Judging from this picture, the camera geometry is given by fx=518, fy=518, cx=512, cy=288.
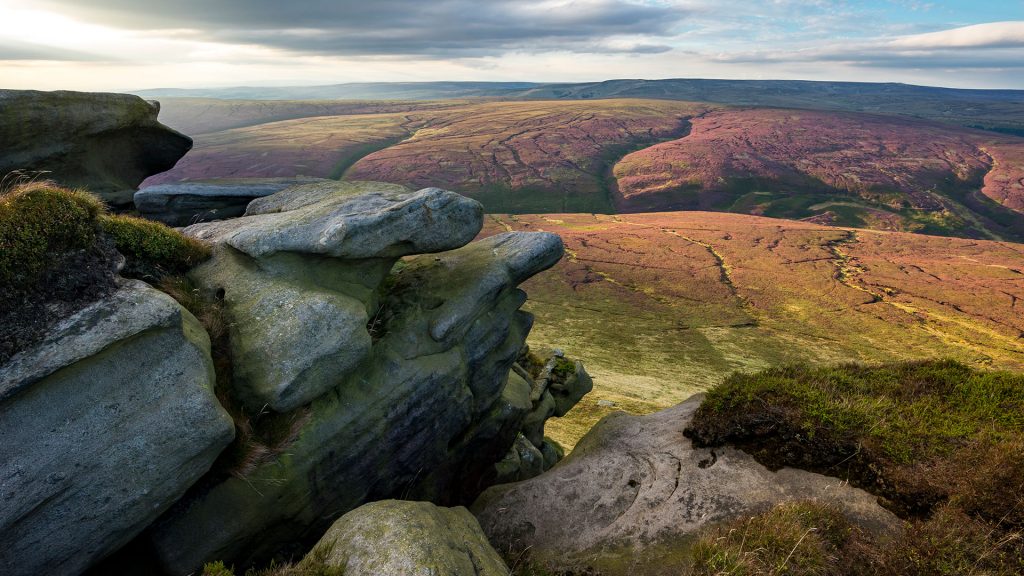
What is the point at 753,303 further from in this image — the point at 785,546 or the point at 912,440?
the point at 785,546

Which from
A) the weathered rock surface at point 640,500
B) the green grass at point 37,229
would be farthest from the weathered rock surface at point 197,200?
the weathered rock surface at point 640,500

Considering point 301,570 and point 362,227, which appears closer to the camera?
point 301,570

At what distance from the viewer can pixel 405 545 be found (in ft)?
37.1

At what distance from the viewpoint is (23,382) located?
36.0 feet

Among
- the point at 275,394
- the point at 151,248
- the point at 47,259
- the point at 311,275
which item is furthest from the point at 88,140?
the point at 275,394

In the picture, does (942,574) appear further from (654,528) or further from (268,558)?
(268,558)

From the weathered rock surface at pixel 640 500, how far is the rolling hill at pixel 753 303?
22.8 m

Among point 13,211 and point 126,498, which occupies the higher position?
point 13,211

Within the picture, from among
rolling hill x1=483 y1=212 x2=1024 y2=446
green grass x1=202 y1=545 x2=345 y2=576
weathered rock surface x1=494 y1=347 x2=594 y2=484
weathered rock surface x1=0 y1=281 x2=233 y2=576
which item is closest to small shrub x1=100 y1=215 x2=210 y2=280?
weathered rock surface x1=0 y1=281 x2=233 y2=576

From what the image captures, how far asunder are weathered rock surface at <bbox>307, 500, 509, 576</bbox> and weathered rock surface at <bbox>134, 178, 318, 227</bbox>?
19.4 m

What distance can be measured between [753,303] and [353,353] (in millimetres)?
87853

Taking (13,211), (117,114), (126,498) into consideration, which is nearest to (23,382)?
(126,498)

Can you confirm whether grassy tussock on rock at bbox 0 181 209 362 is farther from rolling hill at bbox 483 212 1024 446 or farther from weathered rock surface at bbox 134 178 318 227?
rolling hill at bbox 483 212 1024 446

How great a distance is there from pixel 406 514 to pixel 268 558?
22.9ft
